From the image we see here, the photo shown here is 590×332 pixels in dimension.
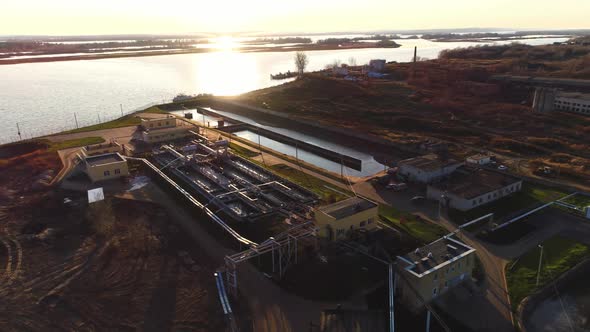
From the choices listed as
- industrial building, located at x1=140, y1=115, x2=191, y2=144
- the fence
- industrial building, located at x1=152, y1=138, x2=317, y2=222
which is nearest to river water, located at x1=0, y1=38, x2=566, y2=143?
the fence

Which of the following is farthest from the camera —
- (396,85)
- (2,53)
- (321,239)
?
(2,53)

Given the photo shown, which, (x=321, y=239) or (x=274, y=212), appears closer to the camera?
(x=321, y=239)

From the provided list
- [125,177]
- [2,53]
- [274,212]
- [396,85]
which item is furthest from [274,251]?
[2,53]

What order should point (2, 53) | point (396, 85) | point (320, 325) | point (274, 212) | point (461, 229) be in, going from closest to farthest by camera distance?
point (320, 325)
point (461, 229)
point (274, 212)
point (396, 85)
point (2, 53)

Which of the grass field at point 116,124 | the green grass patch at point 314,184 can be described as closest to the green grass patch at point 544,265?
the green grass patch at point 314,184

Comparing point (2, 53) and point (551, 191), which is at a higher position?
point (2, 53)

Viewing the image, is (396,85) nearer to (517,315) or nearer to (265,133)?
(265,133)

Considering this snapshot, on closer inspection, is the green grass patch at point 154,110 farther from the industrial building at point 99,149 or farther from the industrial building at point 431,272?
the industrial building at point 431,272
